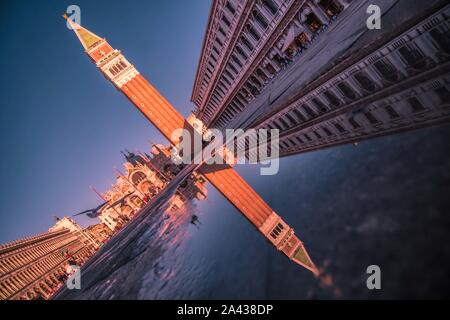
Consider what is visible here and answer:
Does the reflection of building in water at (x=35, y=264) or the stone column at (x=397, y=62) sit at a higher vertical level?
the stone column at (x=397, y=62)

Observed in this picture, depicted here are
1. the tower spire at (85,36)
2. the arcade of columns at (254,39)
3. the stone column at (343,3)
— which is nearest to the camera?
the stone column at (343,3)

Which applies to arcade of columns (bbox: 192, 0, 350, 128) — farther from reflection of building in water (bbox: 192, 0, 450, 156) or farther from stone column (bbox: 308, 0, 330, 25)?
reflection of building in water (bbox: 192, 0, 450, 156)

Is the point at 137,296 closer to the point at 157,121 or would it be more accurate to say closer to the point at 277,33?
the point at 277,33

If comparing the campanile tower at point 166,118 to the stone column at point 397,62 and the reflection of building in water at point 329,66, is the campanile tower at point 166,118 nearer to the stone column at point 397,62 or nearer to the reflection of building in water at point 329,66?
the reflection of building in water at point 329,66

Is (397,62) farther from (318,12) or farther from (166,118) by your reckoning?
(166,118)

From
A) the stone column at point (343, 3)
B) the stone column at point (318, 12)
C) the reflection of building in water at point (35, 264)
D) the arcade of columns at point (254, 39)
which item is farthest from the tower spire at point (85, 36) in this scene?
the stone column at point (343, 3)

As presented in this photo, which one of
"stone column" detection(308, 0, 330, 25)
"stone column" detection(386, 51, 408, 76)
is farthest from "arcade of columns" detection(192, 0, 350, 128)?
"stone column" detection(386, 51, 408, 76)


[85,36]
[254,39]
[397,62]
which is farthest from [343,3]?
[85,36]
